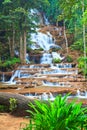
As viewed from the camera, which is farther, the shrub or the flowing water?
the shrub

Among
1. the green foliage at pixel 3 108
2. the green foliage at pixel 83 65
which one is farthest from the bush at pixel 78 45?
the green foliage at pixel 3 108

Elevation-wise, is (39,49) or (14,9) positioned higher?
(14,9)

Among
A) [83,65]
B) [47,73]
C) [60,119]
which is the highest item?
[60,119]

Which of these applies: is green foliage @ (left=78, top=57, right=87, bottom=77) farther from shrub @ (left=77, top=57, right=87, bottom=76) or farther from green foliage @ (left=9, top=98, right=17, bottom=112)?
green foliage @ (left=9, top=98, right=17, bottom=112)

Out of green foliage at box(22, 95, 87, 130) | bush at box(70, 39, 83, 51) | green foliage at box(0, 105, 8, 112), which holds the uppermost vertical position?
bush at box(70, 39, 83, 51)

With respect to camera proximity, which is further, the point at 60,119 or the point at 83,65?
the point at 83,65

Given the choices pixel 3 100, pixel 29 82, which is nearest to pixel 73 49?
pixel 29 82

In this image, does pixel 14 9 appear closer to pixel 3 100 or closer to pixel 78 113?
pixel 3 100

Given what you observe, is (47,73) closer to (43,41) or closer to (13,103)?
(43,41)

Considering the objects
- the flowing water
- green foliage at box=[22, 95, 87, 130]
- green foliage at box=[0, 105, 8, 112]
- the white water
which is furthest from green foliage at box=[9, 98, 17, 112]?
the white water

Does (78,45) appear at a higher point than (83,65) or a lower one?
higher

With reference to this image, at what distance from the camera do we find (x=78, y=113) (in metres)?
4.71

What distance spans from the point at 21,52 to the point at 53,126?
23.2 meters

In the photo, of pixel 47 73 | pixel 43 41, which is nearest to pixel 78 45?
pixel 43 41
